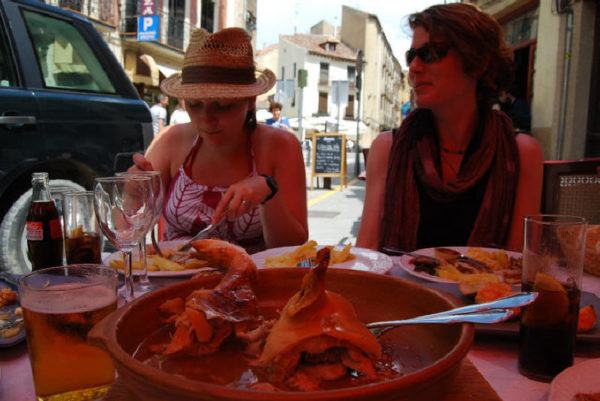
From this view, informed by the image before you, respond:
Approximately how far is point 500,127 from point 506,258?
3.94 feet

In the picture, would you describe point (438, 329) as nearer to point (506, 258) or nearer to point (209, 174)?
point (506, 258)

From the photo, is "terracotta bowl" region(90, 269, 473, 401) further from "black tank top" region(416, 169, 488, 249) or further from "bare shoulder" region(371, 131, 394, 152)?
"bare shoulder" region(371, 131, 394, 152)

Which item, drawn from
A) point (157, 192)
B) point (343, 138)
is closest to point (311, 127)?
point (343, 138)

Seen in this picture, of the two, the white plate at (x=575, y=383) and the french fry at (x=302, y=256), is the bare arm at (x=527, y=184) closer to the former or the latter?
the french fry at (x=302, y=256)

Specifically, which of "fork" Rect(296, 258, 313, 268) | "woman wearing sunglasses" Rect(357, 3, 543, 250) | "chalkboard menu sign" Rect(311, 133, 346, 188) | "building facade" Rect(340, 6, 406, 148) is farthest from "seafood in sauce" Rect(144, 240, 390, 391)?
"building facade" Rect(340, 6, 406, 148)

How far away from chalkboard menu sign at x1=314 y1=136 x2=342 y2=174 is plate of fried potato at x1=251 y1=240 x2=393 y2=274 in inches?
414

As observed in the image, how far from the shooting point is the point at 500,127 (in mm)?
Answer: 2723

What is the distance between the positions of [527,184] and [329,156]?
9858 mm

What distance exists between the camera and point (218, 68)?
95.5 inches

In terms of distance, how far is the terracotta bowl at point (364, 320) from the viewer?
1.77 ft

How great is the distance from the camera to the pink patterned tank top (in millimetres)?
2525

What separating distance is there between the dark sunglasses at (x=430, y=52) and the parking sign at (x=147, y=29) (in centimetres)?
1916

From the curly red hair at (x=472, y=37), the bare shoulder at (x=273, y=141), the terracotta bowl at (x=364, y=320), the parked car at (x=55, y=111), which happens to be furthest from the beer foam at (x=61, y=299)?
the parked car at (x=55, y=111)

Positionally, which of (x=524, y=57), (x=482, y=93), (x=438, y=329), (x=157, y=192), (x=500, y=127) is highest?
(x=524, y=57)
